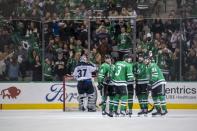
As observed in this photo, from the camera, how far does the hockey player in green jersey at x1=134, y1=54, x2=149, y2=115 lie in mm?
17766

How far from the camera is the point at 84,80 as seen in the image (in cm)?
1911

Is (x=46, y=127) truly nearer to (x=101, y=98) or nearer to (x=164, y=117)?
(x=164, y=117)

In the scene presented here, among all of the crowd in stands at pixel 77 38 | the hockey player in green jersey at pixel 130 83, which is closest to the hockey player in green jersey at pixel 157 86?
the hockey player in green jersey at pixel 130 83

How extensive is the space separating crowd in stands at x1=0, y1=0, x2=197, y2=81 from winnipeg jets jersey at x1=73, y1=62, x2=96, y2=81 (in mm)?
895

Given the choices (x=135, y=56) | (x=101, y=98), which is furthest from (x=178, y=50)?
(x=101, y=98)

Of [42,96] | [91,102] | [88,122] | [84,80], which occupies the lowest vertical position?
[88,122]

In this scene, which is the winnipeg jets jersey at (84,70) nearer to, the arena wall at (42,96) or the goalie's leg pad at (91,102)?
the goalie's leg pad at (91,102)

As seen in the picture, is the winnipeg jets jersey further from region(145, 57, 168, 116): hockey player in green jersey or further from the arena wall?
region(145, 57, 168, 116): hockey player in green jersey

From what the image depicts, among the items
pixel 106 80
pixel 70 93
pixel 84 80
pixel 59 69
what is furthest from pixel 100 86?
pixel 59 69

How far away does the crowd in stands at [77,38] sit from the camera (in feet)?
65.4

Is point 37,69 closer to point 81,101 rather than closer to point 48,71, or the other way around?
point 48,71

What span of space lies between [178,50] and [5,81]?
509 centimetres

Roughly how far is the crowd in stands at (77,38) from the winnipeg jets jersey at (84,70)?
→ 0.90 m

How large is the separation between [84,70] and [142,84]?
200cm
